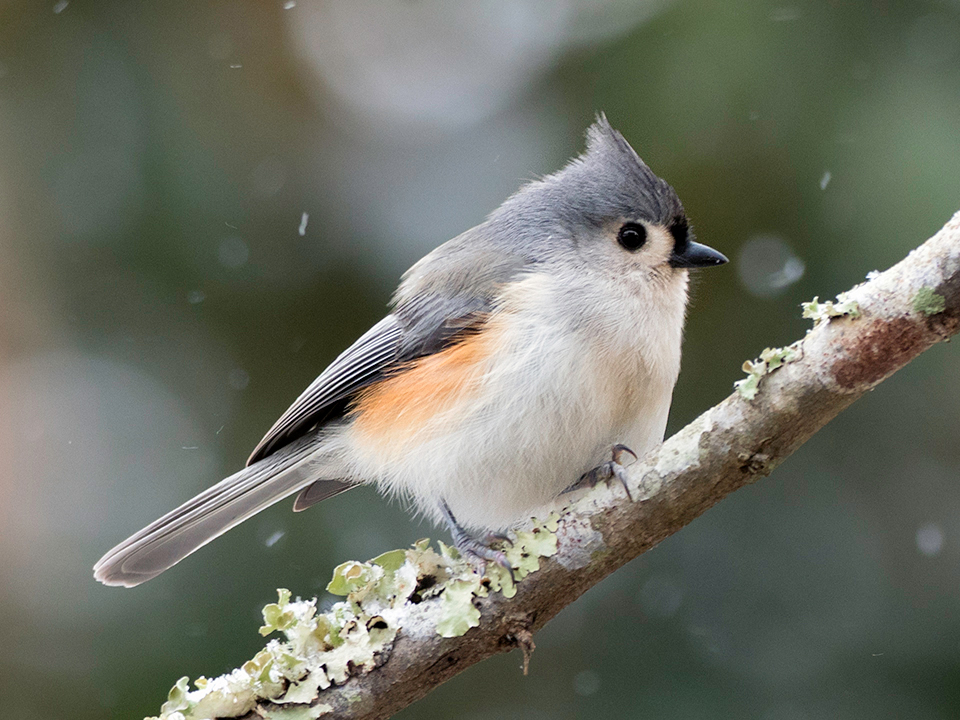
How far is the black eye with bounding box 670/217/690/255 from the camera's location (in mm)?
1976

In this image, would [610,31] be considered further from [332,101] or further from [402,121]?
[332,101]

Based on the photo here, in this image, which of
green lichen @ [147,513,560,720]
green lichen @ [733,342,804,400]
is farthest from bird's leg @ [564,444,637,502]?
green lichen @ [733,342,804,400]

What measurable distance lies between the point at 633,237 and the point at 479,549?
806 mm

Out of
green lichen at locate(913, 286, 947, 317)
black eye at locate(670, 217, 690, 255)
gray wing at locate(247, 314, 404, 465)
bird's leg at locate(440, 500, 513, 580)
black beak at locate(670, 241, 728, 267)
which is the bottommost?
green lichen at locate(913, 286, 947, 317)

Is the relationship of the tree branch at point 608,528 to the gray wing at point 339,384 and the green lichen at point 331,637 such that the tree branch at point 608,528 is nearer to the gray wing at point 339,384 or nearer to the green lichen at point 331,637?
the green lichen at point 331,637

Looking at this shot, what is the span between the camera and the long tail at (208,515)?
1.93 metres

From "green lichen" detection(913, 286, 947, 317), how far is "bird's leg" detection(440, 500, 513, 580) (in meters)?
0.70

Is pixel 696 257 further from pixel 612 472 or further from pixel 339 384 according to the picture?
pixel 339 384

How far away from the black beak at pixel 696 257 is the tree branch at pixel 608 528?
2.09 ft

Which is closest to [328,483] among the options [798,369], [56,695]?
[56,695]

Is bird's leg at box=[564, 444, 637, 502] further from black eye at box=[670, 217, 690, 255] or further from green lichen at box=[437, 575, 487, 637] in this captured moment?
black eye at box=[670, 217, 690, 255]

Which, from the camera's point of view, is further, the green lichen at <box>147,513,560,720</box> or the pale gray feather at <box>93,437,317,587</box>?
the pale gray feather at <box>93,437,317,587</box>

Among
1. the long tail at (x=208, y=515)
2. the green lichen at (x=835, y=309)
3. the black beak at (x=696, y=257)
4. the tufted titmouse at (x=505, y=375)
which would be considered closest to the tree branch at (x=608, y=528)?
the green lichen at (x=835, y=309)

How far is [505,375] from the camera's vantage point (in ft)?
5.87
